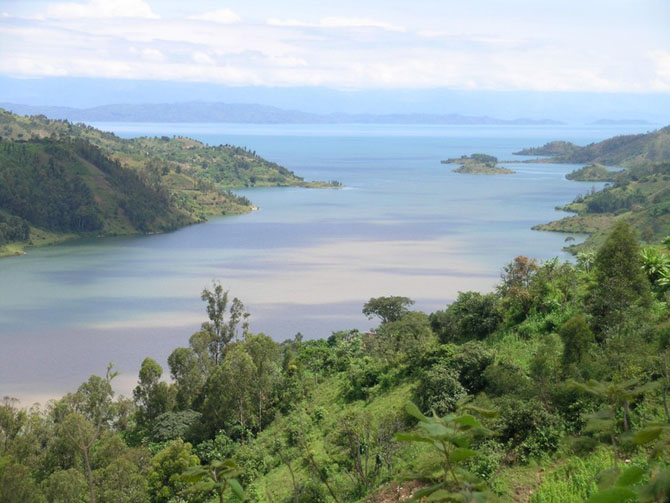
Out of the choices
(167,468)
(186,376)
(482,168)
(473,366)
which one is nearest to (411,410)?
(473,366)

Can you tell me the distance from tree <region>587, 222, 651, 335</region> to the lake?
27831 mm

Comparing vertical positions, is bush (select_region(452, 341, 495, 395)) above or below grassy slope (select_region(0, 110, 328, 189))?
below

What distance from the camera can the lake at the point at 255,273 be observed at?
46719 millimetres

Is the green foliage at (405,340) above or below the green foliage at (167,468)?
above

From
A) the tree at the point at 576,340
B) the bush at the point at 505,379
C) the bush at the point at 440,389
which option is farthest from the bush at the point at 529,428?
the bush at the point at 440,389

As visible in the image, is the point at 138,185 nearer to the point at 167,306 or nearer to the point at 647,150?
the point at 167,306

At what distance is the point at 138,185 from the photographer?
121 meters

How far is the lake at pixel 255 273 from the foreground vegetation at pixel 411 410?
450 inches

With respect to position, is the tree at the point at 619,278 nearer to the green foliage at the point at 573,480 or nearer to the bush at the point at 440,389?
the bush at the point at 440,389

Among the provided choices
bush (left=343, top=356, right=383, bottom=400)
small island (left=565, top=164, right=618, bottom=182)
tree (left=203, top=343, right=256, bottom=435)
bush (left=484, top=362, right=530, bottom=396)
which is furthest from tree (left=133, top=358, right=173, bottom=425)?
small island (left=565, top=164, right=618, bottom=182)

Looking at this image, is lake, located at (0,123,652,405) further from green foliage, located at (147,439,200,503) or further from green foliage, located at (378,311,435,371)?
green foliage, located at (147,439,200,503)

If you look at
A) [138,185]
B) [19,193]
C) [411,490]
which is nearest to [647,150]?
[138,185]

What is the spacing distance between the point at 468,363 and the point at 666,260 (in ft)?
25.0

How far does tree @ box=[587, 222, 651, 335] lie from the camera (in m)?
17.0
